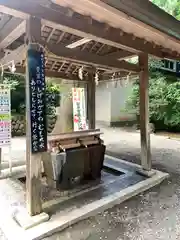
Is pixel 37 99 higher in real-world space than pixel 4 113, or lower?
higher

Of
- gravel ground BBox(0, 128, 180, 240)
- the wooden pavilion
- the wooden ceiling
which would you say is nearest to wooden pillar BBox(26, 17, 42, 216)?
the wooden pavilion

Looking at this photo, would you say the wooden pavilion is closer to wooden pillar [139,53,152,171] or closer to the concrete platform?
wooden pillar [139,53,152,171]

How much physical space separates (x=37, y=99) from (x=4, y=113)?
5.63 feet

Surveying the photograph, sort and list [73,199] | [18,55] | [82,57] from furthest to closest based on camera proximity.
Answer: [73,199]
[82,57]
[18,55]

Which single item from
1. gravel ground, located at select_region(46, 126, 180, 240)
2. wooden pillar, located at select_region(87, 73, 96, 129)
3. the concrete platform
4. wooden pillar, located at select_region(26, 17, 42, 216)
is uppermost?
wooden pillar, located at select_region(87, 73, 96, 129)

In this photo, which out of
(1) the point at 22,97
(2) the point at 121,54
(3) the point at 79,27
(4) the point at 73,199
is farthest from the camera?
(1) the point at 22,97

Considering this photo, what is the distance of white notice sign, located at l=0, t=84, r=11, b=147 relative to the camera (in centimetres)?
397

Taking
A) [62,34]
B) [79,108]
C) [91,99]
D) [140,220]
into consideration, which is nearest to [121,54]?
[62,34]

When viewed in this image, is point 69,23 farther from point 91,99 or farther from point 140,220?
point 91,99

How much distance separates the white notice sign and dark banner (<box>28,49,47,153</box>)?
168 centimetres

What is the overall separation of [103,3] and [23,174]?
12.4 ft

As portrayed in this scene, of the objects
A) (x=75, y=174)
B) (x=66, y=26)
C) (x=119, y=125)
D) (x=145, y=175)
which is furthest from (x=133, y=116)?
(x=66, y=26)

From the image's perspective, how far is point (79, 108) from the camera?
634 cm

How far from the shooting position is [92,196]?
3.45m
